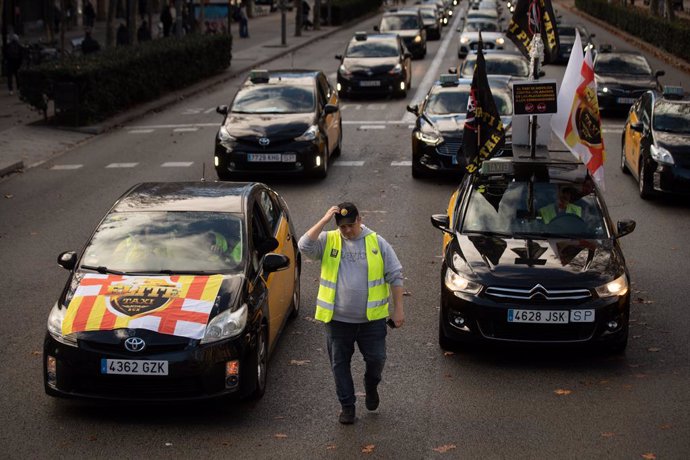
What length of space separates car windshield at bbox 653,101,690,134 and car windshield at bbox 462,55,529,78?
1122 centimetres

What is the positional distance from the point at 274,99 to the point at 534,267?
11592 millimetres

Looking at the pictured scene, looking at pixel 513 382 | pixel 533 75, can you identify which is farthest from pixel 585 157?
pixel 513 382

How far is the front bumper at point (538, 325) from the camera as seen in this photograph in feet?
34.0

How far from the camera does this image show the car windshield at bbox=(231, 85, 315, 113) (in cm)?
2130

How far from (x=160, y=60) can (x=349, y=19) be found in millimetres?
42958

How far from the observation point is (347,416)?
9.15m

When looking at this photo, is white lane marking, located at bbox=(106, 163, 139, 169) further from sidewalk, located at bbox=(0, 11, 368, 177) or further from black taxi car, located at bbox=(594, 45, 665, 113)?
black taxi car, located at bbox=(594, 45, 665, 113)

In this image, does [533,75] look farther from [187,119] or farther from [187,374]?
[187,119]

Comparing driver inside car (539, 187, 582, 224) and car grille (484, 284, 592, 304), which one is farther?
driver inside car (539, 187, 582, 224)

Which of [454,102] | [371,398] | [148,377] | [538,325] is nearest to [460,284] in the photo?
[538,325]

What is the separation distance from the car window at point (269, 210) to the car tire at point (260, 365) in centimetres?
156

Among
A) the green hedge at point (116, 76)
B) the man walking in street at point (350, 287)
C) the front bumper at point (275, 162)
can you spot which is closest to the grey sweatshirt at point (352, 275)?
the man walking in street at point (350, 287)

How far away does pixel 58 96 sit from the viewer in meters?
27.7

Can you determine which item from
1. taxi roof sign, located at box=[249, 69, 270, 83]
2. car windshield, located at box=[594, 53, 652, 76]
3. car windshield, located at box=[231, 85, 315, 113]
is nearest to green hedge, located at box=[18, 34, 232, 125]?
taxi roof sign, located at box=[249, 69, 270, 83]
